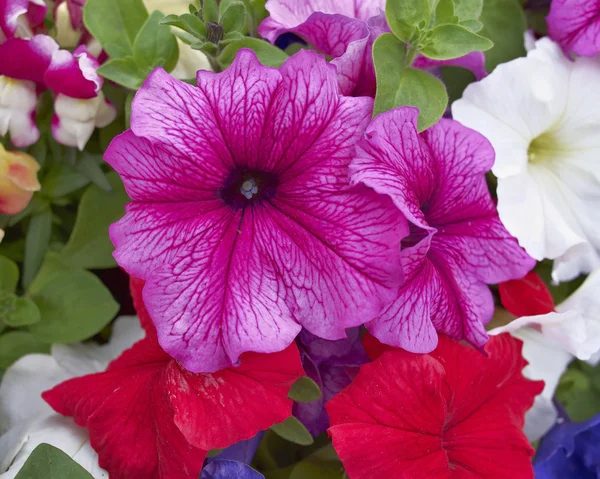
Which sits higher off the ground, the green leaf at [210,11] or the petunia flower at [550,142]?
the green leaf at [210,11]

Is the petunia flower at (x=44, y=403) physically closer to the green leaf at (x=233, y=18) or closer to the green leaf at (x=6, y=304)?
the green leaf at (x=6, y=304)

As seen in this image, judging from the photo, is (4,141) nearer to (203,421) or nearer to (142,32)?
(142,32)

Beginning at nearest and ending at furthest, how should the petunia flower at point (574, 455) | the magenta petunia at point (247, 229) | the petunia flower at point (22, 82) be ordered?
the magenta petunia at point (247, 229)
the petunia flower at point (22, 82)
the petunia flower at point (574, 455)

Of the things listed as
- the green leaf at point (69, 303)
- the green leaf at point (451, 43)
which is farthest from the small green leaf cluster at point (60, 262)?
the green leaf at point (451, 43)

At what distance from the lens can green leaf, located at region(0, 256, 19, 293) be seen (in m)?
0.63

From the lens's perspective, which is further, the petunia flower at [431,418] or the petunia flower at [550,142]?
the petunia flower at [550,142]

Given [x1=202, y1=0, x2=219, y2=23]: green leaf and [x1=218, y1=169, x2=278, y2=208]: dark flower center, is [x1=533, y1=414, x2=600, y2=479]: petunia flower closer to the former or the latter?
[x1=218, y1=169, x2=278, y2=208]: dark flower center

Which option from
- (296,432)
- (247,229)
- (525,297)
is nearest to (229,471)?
(296,432)

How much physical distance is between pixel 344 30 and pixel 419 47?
2.3 inches

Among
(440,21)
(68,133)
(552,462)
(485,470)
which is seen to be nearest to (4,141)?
(68,133)

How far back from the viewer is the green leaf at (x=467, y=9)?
56 cm

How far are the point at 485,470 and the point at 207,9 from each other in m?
0.40

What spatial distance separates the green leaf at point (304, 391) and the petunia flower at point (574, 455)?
268 millimetres

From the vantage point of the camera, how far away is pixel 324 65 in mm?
449
